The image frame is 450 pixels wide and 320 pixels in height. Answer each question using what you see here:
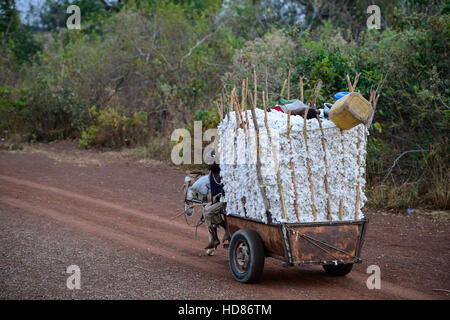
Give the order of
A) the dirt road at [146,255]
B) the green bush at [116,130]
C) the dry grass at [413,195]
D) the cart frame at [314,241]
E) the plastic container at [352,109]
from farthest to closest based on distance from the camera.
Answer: the green bush at [116,130]
the dry grass at [413,195]
the dirt road at [146,255]
the cart frame at [314,241]
the plastic container at [352,109]

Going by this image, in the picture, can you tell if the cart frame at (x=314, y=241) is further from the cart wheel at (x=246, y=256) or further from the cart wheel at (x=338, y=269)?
the cart wheel at (x=338, y=269)

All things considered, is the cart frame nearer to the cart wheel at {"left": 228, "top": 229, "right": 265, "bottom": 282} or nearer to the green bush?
the cart wheel at {"left": 228, "top": 229, "right": 265, "bottom": 282}

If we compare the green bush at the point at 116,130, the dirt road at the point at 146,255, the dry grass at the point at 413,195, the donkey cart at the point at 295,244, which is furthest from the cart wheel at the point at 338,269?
the green bush at the point at 116,130

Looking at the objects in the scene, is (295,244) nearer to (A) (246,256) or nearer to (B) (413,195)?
(A) (246,256)

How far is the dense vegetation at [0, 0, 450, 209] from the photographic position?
431 inches

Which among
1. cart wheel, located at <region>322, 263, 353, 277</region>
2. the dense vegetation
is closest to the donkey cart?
cart wheel, located at <region>322, 263, 353, 277</region>

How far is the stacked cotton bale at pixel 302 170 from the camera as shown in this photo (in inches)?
215

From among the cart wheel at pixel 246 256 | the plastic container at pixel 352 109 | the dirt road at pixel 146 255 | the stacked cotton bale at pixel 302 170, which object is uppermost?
the plastic container at pixel 352 109

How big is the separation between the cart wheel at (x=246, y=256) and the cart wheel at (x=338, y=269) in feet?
3.05

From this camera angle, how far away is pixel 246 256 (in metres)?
5.84

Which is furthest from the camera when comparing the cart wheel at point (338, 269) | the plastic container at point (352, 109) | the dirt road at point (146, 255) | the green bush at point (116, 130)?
the green bush at point (116, 130)

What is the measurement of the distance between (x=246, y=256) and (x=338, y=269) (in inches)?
45.4
